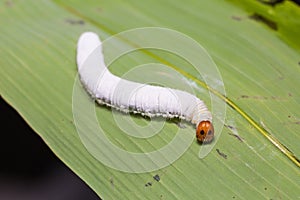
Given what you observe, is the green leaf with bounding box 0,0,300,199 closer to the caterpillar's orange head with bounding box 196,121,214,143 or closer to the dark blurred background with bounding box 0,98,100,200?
the caterpillar's orange head with bounding box 196,121,214,143

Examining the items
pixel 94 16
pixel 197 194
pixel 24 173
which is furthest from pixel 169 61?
pixel 24 173

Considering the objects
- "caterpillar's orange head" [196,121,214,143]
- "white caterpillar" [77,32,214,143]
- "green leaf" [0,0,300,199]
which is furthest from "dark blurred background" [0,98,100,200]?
"caterpillar's orange head" [196,121,214,143]

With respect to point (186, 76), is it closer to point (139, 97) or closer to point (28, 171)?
point (139, 97)

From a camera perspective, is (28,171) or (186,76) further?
(28,171)

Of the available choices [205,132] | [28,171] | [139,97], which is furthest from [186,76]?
[28,171]

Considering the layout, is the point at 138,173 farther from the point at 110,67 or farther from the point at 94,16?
the point at 94,16

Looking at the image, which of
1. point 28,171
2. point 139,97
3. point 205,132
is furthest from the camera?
point 28,171

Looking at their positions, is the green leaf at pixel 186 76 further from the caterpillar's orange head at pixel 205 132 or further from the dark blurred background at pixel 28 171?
the dark blurred background at pixel 28 171
